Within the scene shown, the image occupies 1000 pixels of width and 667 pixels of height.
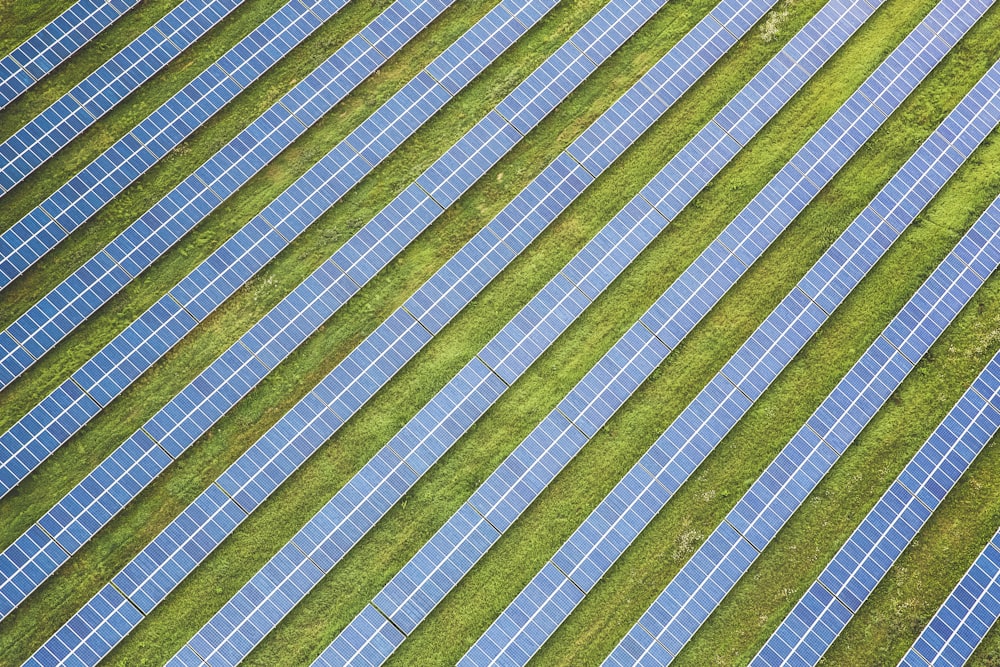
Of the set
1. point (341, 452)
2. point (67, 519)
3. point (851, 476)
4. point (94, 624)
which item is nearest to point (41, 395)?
point (67, 519)

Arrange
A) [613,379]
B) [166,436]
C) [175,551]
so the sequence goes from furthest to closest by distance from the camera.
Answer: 1. [613,379]
2. [166,436]
3. [175,551]

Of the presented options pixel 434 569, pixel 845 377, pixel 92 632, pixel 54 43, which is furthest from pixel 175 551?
pixel 845 377

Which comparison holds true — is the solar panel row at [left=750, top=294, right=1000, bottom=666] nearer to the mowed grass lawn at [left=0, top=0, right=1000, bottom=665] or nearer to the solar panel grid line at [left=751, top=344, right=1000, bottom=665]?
the solar panel grid line at [left=751, top=344, right=1000, bottom=665]

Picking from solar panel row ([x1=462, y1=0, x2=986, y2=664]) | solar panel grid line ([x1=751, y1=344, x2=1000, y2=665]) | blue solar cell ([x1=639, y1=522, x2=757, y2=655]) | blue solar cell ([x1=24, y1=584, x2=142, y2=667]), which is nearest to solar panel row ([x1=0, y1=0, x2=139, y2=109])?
blue solar cell ([x1=24, y1=584, x2=142, y2=667])

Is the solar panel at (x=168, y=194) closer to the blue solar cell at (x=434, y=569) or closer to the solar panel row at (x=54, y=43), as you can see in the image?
the solar panel row at (x=54, y=43)

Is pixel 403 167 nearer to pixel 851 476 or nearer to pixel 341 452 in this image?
pixel 341 452

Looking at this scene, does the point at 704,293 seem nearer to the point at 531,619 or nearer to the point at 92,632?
the point at 531,619
